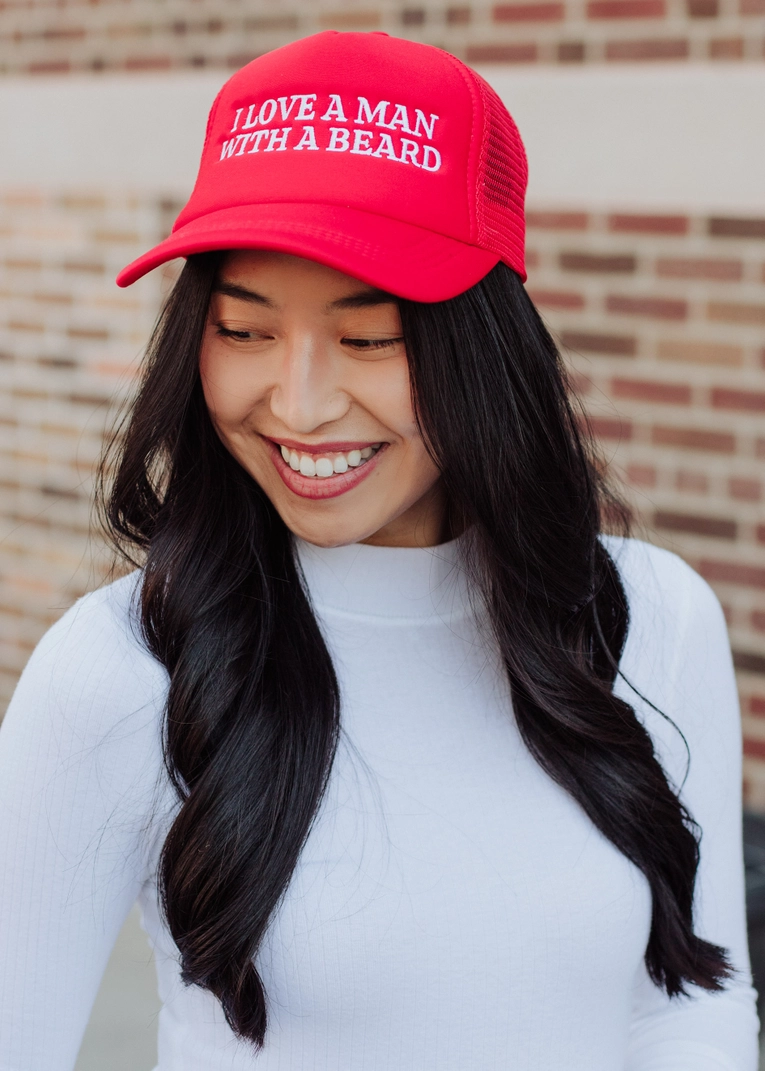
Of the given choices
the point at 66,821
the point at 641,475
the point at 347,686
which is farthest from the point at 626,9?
the point at 66,821

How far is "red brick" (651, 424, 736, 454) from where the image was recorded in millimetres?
3324

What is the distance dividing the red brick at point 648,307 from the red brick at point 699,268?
73mm

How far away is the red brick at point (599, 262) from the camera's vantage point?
3.40m

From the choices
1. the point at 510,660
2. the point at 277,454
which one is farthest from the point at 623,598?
the point at 277,454

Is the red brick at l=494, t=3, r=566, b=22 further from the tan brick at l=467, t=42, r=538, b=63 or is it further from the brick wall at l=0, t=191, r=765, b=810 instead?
the brick wall at l=0, t=191, r=765, b=810

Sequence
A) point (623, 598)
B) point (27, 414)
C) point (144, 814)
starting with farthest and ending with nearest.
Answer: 1. point (27, 414)
2. point (623, 598)
3. point (144, 814)

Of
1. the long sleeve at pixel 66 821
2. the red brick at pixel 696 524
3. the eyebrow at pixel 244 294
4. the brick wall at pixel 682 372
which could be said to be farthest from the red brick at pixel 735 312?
the long sleeve at pixel 66 821

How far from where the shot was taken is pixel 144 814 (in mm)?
1462

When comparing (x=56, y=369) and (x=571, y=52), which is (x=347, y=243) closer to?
(x=571, y=52)

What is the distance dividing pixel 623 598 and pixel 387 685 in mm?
380

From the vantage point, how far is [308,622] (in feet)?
5.38

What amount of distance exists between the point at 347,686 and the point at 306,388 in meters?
0.42

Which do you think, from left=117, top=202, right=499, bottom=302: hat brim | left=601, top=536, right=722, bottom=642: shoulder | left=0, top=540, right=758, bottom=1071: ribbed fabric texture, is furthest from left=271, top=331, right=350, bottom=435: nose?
left=601, top=536, right=722, bottom=642: shoulder

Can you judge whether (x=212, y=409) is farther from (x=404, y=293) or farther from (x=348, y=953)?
(x=348, y=953)
